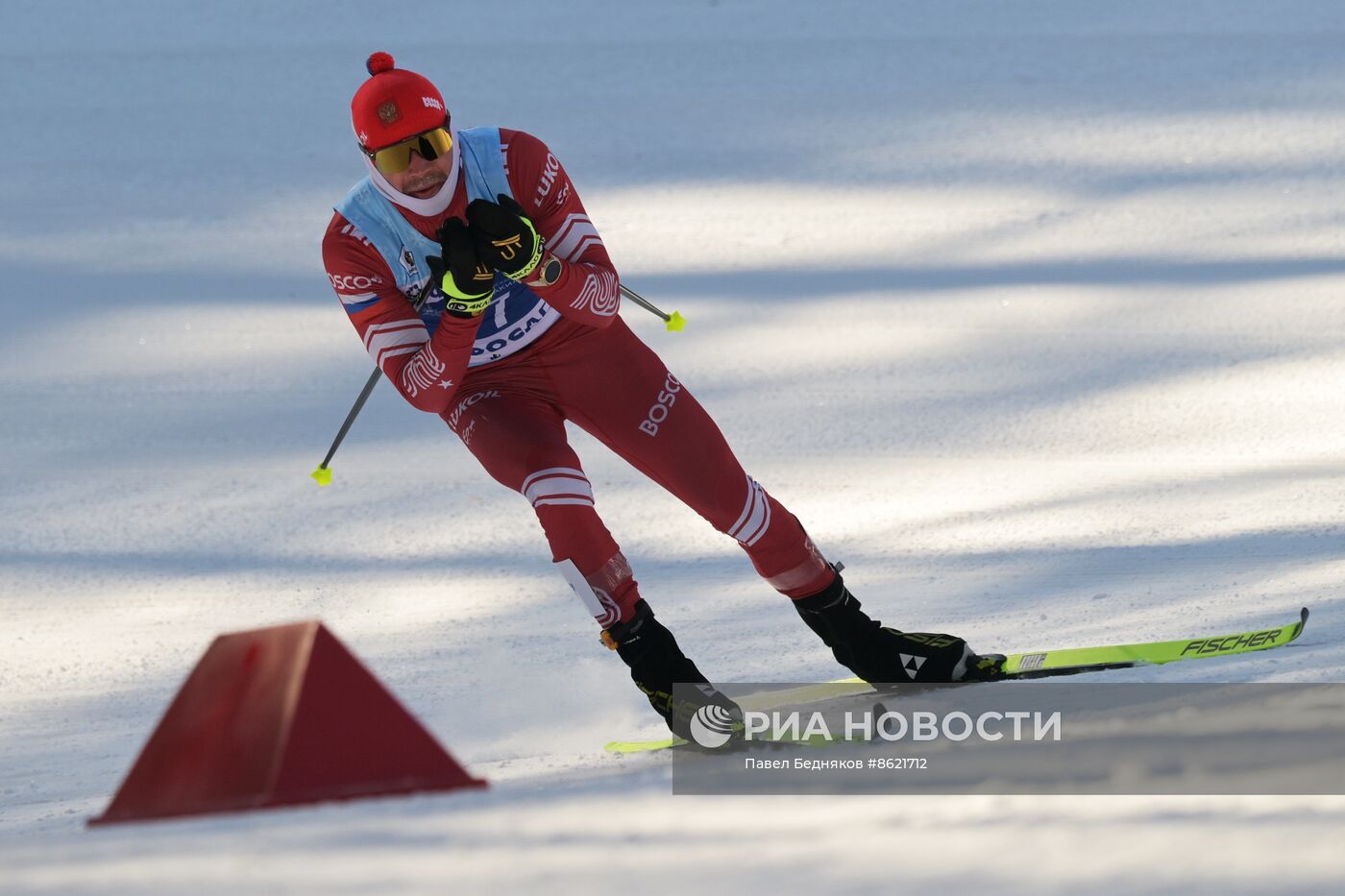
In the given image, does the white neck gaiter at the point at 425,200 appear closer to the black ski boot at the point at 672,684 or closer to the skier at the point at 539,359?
the skier at the point at 539,359

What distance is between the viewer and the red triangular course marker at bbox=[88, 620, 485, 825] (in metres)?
2.32

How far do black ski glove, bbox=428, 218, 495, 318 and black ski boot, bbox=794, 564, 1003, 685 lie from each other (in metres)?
1.02

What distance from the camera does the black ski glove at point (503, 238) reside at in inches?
131

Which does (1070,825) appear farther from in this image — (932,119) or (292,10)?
(292,10)

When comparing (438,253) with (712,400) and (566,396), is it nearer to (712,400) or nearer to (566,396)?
(566,396)

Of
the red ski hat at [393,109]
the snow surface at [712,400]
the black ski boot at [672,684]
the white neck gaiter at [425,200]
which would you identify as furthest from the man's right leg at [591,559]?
the red ski hat at [393,109]

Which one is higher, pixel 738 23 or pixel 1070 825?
pixel 738 23

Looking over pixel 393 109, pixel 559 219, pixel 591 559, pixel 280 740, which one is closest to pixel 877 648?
pixel 591 559

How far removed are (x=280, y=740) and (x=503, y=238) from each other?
1328mm

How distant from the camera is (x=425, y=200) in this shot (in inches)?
138

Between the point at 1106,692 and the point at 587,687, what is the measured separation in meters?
1.39

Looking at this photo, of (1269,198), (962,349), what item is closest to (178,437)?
(962,349)

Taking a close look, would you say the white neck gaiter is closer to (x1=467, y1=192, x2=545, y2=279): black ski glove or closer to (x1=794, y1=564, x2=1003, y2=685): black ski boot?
(x1=467, y1=192, x2=545, y2=279): black ski glove

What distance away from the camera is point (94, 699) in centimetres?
432
